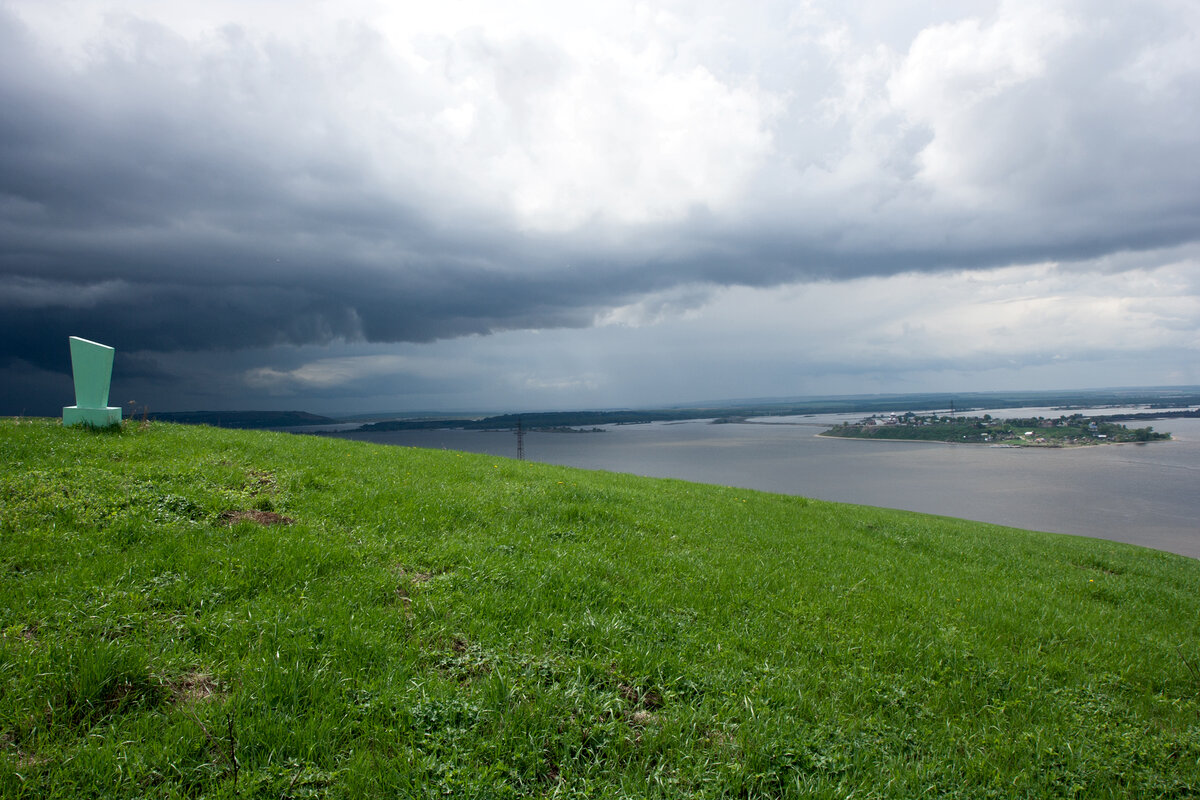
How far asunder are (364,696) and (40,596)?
373cm

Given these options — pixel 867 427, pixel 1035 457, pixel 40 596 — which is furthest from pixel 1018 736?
pixel 867 427

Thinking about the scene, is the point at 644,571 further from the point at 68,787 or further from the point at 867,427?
the point at 867,427

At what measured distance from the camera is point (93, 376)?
539 inches

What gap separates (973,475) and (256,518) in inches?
4099

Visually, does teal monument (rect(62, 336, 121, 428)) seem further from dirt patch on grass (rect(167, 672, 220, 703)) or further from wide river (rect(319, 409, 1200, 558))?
wide river (rect(319, 409, 1200, 558))

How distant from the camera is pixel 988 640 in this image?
7.05 metres

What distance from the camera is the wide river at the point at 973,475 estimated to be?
175ft

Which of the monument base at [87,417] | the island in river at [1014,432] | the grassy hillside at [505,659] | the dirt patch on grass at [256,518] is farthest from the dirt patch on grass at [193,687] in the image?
the island in river at [1014,432]

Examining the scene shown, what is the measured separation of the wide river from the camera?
53.4 meters

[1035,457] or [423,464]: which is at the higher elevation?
[423,464]

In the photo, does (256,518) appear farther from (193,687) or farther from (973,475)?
(973,475)

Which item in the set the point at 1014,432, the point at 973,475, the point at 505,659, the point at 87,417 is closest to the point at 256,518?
the point at 505,659

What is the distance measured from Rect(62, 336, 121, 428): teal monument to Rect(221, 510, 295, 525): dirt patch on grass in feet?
28.1

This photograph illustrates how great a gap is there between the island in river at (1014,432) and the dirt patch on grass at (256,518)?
160339mm
